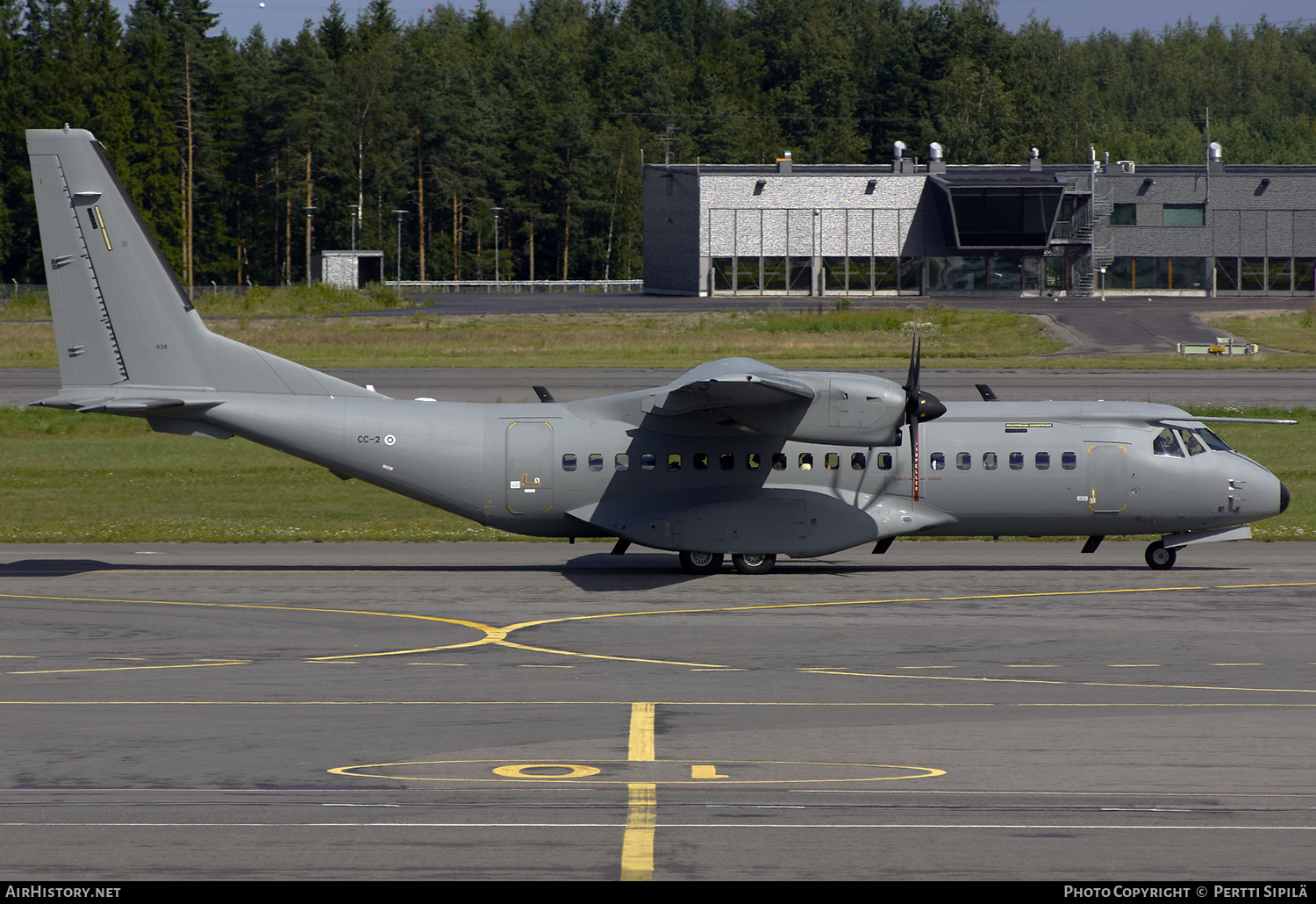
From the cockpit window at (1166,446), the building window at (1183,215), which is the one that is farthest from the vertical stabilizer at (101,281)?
the building window at (1183,215)

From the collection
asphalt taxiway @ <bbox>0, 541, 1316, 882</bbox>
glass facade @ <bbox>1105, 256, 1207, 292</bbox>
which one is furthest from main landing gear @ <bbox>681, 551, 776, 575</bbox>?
glass facade @ <bbox>1105, 256, 1207, 292</bbox>

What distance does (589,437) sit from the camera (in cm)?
2436

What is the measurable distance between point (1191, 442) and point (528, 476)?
501 inches

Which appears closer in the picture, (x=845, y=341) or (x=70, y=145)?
(x=70, y=145)

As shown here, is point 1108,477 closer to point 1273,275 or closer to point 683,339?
point 683,339

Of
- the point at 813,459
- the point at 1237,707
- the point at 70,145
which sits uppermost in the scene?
the point at 70,145

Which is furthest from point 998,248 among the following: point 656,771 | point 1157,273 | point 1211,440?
point 656,771

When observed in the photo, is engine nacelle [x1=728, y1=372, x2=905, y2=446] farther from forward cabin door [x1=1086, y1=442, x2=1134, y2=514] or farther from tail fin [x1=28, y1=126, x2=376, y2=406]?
tail fin [x1=28, y1=126, x2=376, y2=406]

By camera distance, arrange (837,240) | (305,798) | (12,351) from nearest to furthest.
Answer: (305,798) < (12,351) < (837,240)

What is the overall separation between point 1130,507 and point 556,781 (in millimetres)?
15644

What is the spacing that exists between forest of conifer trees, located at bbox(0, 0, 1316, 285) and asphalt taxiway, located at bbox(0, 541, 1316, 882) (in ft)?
375

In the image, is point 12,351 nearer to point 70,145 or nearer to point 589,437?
point 70,145

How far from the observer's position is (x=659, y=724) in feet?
47.2

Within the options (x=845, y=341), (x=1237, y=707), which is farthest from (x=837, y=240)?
(x=1237, y=707)
